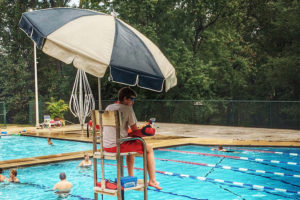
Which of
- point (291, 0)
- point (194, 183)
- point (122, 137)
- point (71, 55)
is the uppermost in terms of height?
point (291, 0)

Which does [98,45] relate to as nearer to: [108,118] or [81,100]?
[108,118]

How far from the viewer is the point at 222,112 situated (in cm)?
2539

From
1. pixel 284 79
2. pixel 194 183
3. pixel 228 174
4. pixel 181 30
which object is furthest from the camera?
pixel 181 30

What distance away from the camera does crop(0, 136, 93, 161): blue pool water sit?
14761 millimetres

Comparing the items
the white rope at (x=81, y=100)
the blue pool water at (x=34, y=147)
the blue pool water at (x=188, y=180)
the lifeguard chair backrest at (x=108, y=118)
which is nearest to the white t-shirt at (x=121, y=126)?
the lifeguard chair backrest at (x=108, y=118)

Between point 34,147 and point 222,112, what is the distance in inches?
534

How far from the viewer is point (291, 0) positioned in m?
30.7

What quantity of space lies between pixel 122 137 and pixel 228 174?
6.18m

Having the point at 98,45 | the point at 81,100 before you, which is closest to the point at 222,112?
the point at 81,100

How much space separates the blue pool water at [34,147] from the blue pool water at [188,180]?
3661 mm

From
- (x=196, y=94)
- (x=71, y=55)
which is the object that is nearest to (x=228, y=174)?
(x=71, y=55)

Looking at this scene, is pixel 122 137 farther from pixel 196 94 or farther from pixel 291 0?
pixel 291 0

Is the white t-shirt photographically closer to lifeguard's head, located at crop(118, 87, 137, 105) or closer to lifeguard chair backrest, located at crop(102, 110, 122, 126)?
lifeguard's head, located at crop(118, 87, 137, 105)

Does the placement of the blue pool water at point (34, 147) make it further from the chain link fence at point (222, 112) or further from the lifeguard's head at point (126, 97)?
the lifeguard's head at point (126, 97)
